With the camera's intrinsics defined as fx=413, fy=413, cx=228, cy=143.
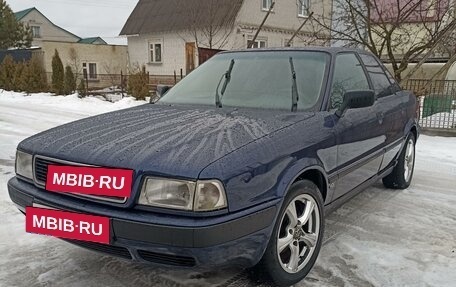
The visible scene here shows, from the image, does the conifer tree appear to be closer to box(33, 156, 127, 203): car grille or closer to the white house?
the white house

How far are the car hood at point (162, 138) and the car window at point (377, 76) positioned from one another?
1.54 meters

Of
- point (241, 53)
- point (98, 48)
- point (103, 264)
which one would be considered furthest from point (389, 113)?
point (98, 48)

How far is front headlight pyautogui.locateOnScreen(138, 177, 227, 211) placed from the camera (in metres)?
2.12

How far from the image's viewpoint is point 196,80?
153 inches

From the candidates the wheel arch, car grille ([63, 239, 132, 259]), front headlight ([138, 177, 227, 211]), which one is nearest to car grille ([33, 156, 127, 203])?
car grille ([63, 239, 132, 259])

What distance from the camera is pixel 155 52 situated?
83.6 feet

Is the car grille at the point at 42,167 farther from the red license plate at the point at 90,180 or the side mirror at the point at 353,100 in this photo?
the side mirror at the point at 353,100

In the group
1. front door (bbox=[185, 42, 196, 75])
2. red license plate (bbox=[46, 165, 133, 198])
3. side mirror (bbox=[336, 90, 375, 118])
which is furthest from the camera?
front door (bbox=[185, 42, 196, 75])

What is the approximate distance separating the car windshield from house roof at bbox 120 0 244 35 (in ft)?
58.0

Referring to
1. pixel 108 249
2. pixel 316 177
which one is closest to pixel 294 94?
pixel 316 177

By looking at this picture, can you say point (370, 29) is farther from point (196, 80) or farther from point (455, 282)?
point (455, 282)

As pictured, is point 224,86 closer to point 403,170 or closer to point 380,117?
point 380,117

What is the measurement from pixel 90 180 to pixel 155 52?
2417 cm

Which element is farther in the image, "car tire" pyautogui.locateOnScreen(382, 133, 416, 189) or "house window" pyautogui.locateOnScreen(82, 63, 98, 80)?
"house window" pyautogui.locateOnScreen(82, 63, 98, 80)
